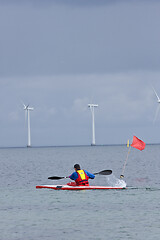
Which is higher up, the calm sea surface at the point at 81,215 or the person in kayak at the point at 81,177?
the person in kayak at the point at 81,177

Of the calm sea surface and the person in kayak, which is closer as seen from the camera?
the calm sea surface

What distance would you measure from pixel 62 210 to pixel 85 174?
6.59 meters

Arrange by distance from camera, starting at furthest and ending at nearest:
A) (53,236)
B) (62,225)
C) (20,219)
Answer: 1. (20,219)
2. (62,225)
3. (53,236)

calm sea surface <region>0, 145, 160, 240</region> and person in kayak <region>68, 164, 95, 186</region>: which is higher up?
person in kayak <region>68, 164, 95, 186</region>

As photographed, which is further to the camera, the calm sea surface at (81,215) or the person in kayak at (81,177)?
the person in kayak at (81,177)

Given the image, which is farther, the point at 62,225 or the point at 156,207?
the point at 156,207

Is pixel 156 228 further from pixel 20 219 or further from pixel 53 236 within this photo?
pixel 20 219

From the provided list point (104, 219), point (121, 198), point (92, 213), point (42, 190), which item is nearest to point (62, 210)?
point (92, 213)

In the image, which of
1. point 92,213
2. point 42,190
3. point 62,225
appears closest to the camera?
point 62,225

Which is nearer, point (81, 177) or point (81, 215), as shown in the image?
point (81, 215)

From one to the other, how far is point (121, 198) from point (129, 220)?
25.8 ft

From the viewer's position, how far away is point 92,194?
32969 millimetres

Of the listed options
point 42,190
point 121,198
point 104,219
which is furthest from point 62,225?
point 42,190

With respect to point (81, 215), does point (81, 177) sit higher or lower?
higher
